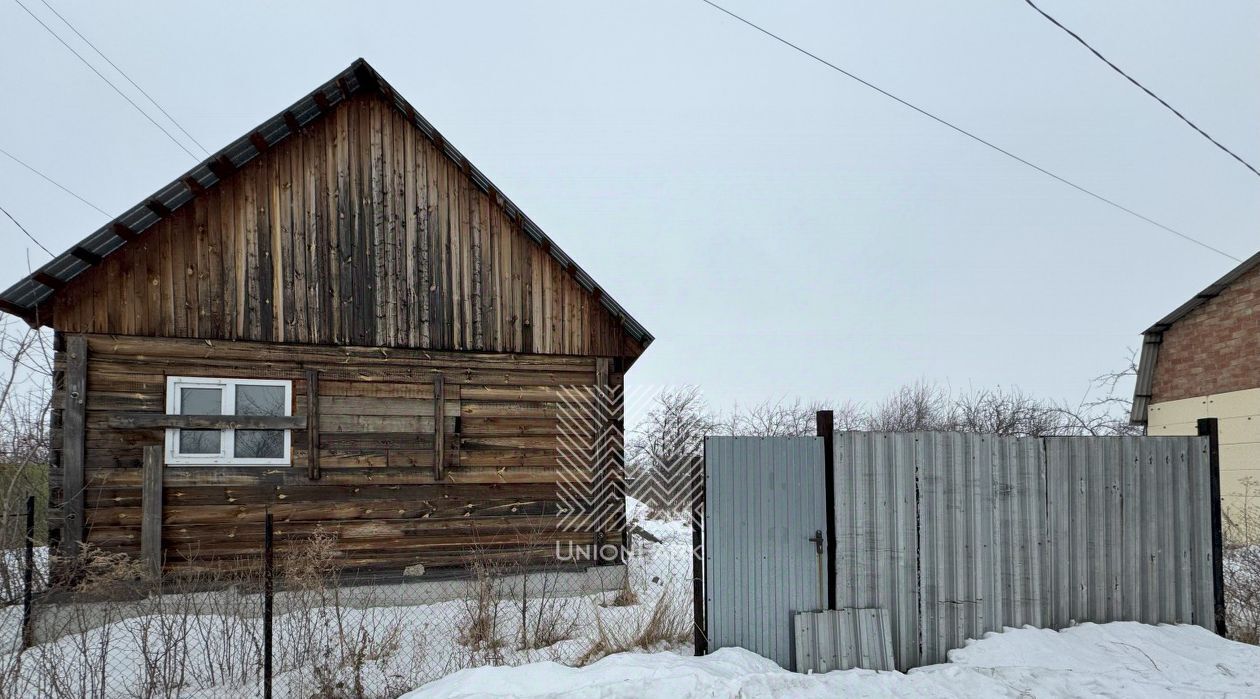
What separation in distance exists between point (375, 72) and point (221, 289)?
11.2 ft

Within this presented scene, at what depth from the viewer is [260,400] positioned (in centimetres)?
800

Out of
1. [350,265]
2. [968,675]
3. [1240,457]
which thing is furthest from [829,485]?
[1240,457]

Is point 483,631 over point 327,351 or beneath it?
beneath

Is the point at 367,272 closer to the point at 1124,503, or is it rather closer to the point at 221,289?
the point at 221,289

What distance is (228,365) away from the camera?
310 inches

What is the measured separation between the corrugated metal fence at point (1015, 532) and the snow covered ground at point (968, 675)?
1.14ft

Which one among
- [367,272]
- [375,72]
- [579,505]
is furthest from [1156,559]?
[375,72]

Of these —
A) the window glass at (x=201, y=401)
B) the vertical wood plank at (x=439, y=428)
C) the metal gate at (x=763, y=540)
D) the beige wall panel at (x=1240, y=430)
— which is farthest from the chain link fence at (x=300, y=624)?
the beige wall panel at (x=1240, y=430)

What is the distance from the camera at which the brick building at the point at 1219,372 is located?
1288 cm

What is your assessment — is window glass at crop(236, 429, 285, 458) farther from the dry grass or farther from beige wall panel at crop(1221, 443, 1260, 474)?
beige wall panel at crop(1221, 443, 1260, 474)

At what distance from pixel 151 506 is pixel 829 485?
24.4 feet

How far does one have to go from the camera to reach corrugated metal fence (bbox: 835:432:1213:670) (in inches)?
235

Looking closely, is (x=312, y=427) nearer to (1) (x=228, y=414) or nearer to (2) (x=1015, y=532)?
(1) (x=228, y=414)

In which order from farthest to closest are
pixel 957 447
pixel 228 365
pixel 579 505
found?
pixel 579 505, pixel 228 365, pixel 957 447
